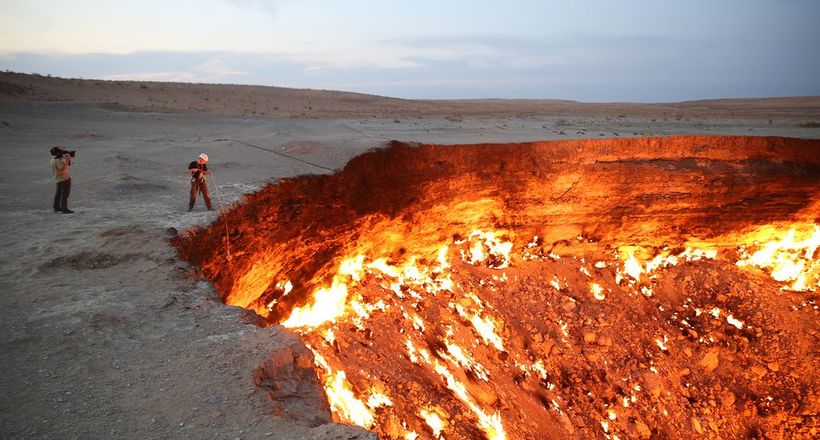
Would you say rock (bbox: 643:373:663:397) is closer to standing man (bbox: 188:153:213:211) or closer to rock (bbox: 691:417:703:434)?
rock (bbox: 691:417:703:434)

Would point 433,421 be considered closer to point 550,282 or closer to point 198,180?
point 198,180

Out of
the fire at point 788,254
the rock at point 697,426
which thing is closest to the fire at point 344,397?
the rock at point 697,426

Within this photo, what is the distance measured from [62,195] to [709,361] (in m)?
11.4

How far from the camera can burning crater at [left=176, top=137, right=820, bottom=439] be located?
7.41 m

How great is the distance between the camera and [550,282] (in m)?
→ 10.8

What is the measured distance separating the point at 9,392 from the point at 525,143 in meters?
9.53

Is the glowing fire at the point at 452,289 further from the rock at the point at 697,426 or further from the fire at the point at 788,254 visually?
the rock at the point at 697,426

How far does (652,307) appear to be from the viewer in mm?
10766

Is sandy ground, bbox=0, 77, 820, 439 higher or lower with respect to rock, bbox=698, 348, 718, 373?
higher

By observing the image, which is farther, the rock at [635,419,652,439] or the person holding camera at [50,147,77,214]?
the rock at [635,419,652,439]

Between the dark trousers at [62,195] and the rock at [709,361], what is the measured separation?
11204 millimetres

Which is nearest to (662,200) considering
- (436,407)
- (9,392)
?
(436,407)

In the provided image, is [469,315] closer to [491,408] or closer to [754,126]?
[491,408]

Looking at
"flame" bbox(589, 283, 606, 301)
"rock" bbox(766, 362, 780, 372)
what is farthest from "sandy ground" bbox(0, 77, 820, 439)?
"rock" bbox(766, 362, 780, 372)
